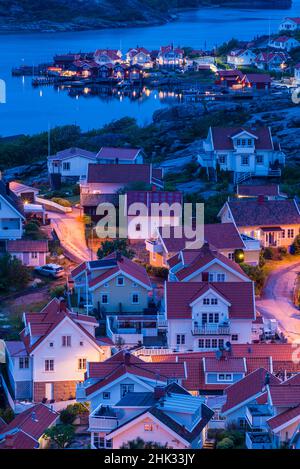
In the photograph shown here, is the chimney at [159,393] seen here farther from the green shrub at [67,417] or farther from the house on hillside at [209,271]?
the house on hillside at [209,271]

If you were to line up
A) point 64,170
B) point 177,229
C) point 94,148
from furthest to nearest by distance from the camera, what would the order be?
point 94,148, point 64,170, point 177,229

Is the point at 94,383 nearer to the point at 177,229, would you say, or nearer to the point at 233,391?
the point at 233,391

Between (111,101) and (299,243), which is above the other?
(299,243)

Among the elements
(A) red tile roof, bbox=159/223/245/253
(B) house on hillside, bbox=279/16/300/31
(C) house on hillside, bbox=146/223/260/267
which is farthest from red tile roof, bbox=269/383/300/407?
(B) house on hillside, bbox=279/16/300/31

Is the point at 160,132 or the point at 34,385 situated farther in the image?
Result: the point at 160,132

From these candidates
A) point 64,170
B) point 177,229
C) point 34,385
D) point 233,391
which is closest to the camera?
point 233,391

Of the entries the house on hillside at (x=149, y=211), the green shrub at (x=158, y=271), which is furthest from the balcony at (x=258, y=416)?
the house on hillside at (x=149, y=211)

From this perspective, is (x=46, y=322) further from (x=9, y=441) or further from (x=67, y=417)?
(x=9, y=441)

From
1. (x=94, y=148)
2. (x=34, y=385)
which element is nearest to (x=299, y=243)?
(x=34, y=385)
